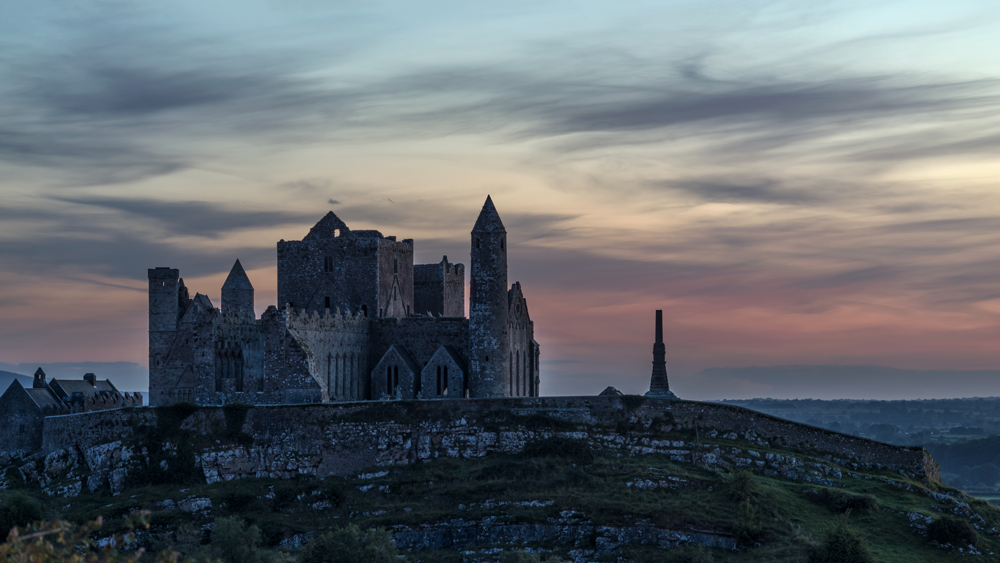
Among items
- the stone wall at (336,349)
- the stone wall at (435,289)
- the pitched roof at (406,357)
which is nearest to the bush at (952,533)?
the pitched roof at (406,357)

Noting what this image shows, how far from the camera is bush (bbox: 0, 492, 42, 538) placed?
6191 centimetres

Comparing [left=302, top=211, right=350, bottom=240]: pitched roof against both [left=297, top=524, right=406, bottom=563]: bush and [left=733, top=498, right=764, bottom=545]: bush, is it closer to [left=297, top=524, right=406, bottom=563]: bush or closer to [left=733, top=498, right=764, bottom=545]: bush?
[left=297, top=524, right=406, bottom=563]: bush

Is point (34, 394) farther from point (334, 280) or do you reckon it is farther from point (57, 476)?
point (334, 280)

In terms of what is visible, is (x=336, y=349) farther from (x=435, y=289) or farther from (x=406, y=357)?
(x=435, y=289)

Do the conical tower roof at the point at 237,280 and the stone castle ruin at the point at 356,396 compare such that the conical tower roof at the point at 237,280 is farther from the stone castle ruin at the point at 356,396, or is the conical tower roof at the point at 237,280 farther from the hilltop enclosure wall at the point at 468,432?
the hilltop enclosure wall at the point at 468,432

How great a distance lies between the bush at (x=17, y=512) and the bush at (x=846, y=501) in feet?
142

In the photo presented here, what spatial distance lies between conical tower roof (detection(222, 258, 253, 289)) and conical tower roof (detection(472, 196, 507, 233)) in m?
20.3

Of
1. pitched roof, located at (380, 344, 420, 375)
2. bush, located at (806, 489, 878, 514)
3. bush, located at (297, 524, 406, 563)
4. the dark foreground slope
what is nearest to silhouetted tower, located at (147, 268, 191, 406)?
the dark foreground slope

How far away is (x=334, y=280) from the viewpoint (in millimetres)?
88562

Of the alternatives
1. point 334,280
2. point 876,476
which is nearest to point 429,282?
point 334,280

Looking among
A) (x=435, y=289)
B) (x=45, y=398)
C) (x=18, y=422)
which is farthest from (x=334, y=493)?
(x=435, y=289)

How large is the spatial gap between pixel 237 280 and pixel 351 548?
39916 mm

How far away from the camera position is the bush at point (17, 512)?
61906mm

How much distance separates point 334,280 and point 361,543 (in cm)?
3724
